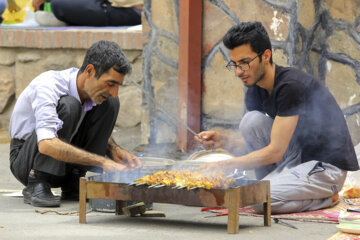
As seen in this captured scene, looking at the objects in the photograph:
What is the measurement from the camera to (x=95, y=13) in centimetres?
855

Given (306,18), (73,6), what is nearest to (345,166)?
(306,18)

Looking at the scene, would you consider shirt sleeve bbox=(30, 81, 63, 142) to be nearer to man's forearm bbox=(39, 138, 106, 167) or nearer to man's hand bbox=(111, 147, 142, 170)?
man's forearm bbox=(39, 138, 106, 167)

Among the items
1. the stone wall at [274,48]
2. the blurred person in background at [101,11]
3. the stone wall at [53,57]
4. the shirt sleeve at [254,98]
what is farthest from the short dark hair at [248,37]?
the blurred person in background at [101,11]

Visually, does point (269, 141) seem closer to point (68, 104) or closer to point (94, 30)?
point (68, 104)

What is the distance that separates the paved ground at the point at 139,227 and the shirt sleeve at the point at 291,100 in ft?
2.19

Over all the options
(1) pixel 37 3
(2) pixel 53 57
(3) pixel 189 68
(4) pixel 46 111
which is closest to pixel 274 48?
(3) pixel 189 68

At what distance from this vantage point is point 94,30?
816 centimetres

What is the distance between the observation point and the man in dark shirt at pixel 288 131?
4699 mm

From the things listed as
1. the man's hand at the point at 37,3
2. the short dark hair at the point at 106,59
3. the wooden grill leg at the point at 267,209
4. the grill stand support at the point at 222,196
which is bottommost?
the wooden grill leg at the point at 267,209

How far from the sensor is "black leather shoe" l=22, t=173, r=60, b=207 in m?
5.09

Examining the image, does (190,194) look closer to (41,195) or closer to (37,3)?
(41,195)

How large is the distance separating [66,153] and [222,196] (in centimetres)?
115

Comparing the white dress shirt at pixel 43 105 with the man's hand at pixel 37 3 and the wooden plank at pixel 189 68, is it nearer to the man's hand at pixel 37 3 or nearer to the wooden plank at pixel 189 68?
the wooden plank at pixel 189 68

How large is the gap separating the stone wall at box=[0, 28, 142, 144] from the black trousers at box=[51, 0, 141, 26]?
0.47m
